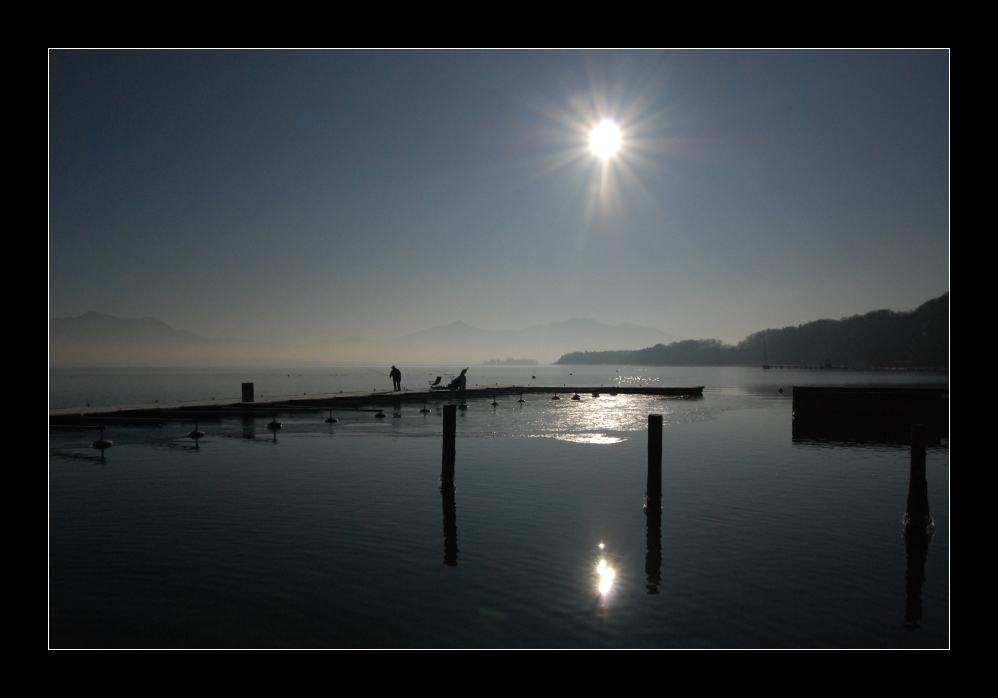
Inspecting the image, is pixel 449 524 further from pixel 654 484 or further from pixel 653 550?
pixel 654 484

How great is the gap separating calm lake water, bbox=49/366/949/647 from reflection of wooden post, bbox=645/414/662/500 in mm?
831

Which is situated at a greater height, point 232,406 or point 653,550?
point 232,406

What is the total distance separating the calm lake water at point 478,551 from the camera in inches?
478

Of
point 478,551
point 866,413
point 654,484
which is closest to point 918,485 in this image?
point 654,484

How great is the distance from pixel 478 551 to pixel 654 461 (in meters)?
7.76

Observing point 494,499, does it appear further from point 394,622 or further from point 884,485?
point 884,485

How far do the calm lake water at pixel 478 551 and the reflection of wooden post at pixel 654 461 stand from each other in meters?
0.83

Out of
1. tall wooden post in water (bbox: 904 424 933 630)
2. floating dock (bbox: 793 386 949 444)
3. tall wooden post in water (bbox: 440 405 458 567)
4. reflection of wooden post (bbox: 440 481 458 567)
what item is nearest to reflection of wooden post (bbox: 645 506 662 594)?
reflection of wooden post (bbox: 440 481 458 567)

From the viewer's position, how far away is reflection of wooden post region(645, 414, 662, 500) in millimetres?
21375

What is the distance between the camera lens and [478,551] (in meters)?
16.9

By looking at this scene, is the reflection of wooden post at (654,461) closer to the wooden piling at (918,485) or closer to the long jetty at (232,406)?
the wooden piling at (918,485)

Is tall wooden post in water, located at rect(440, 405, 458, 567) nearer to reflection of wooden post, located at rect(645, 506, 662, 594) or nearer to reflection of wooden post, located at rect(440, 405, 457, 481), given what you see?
reflection of wooden post, located at rect(440, 405, 457, 481)

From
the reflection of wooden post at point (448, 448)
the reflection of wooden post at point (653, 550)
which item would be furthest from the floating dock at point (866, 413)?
the reflection of wooden post at point (448, 448)
